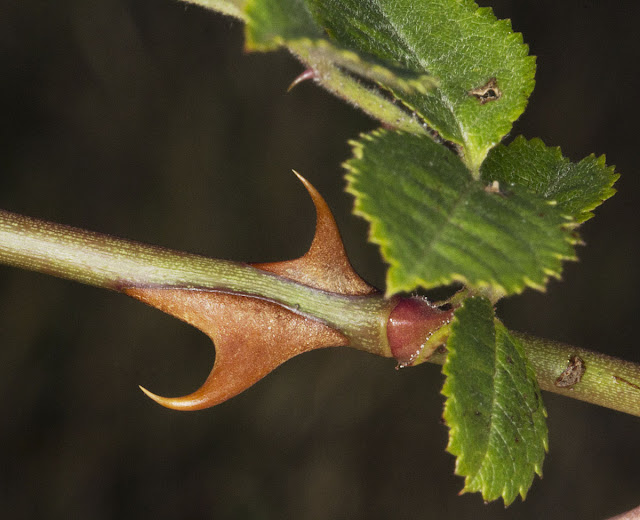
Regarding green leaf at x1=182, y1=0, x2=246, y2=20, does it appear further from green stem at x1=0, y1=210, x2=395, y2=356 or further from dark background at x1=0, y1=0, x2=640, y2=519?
dark background at x1=0, y1=0, x2=640, y2=519

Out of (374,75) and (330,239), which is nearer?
(374,75)

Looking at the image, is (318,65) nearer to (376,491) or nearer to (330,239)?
(330,239)

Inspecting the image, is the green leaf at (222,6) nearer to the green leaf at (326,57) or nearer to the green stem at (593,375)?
the green leaf at (326,57)

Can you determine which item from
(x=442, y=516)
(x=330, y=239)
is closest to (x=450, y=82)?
(x=330, y=239)

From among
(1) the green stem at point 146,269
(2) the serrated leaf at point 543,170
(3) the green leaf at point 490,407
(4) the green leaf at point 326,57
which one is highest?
(2) the serrated leaf at point 543,170

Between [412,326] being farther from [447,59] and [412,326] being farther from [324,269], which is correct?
[447,59]

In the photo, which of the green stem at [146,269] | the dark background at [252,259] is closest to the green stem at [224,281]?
the green stem at [146,269]
